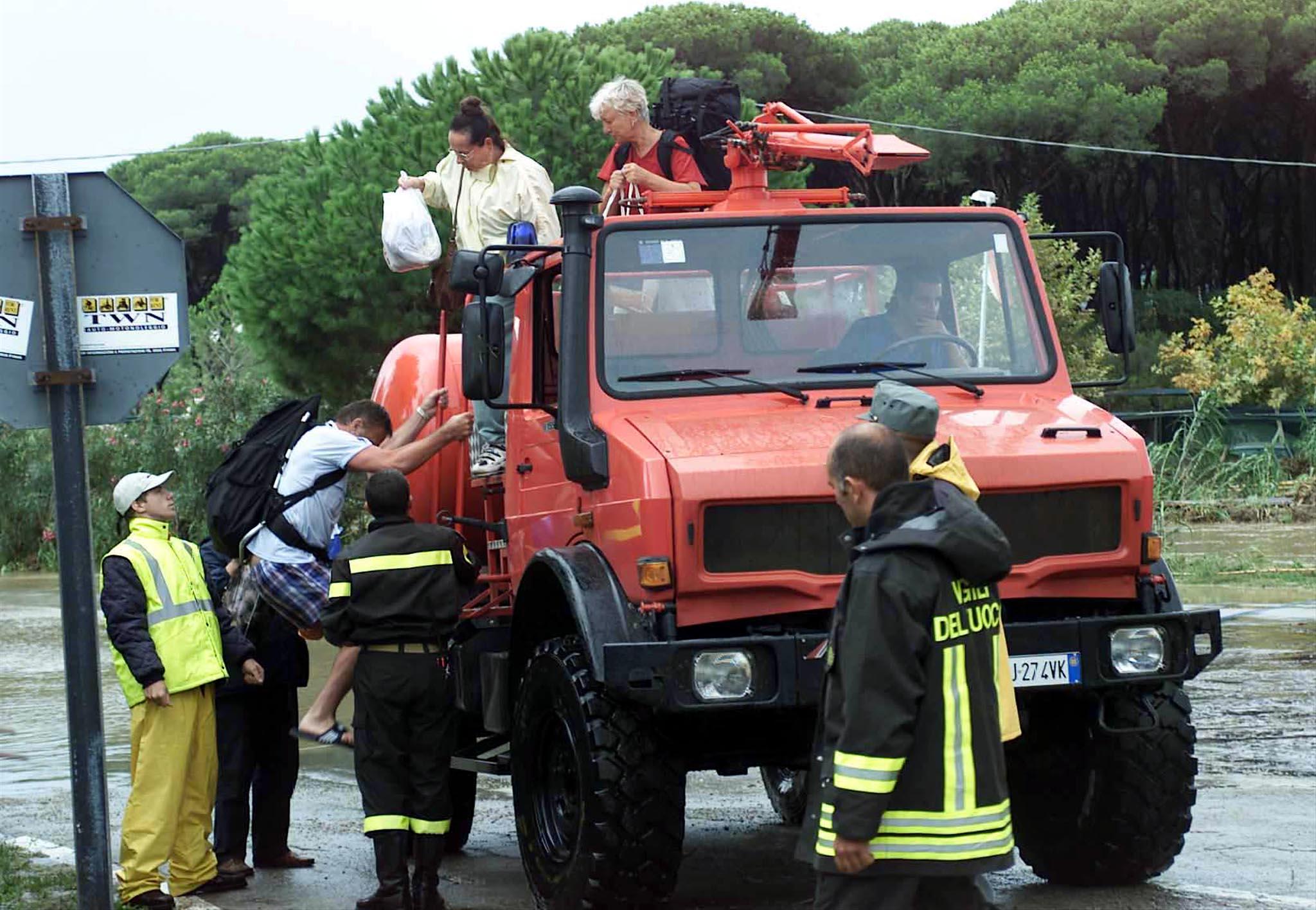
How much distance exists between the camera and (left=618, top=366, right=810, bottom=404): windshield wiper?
7055 mm

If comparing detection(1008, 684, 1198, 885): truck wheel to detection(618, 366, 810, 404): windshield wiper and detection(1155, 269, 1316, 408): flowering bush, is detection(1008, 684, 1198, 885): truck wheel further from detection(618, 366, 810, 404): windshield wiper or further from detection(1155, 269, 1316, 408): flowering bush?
detection(1155, 269, 1316, 408): flowering bush

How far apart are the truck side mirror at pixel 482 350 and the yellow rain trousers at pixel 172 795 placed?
5.36 ft

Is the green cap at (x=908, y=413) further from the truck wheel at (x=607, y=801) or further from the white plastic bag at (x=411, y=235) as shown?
the white plastic bag at (x=411, y=235)

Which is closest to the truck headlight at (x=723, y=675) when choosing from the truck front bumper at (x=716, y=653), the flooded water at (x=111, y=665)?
the truck front bumper at (x=716, y=653)

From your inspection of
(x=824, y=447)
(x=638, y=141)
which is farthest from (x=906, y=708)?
(x=638, y=141)

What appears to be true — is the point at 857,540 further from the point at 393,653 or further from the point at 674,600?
the point at 393,653

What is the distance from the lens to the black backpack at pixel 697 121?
8.73 meters

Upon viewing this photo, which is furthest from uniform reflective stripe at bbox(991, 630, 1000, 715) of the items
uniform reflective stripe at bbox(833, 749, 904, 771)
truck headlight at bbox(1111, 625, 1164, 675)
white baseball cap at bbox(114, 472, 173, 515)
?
white baseball cap at bbox(114, 472, 173, 515)

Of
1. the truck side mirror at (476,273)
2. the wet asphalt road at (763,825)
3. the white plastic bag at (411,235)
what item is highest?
the white plastic bag at (411,235)

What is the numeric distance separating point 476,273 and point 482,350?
275 mm

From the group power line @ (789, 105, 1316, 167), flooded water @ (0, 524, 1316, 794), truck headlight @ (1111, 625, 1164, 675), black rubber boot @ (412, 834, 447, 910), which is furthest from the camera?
power line @ (789, 105, 1316, 167)

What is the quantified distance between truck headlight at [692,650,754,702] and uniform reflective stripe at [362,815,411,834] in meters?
1.58

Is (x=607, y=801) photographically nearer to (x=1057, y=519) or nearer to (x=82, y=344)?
(x=1057, y=519)

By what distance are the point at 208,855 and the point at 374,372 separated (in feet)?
53.3
